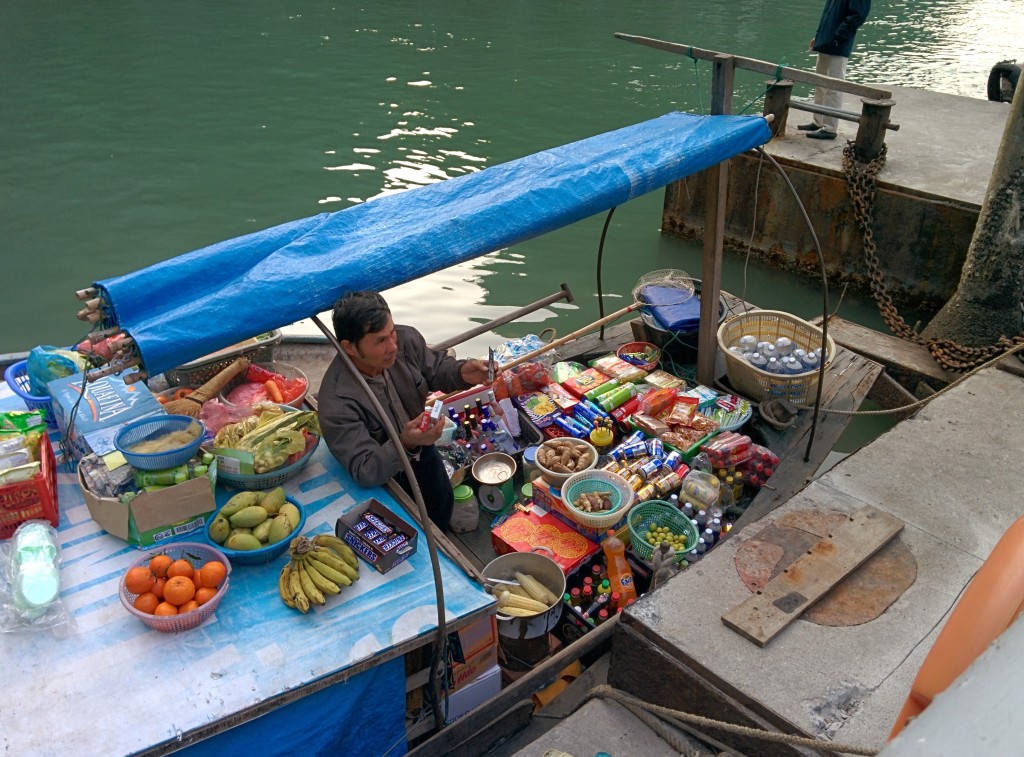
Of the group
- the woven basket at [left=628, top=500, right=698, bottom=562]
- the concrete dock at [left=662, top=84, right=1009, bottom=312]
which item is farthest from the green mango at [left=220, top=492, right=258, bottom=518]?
the concrete dock at [left=662, top=84, right=1009, bottom=312]

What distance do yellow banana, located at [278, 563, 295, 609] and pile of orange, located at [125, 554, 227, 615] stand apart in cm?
22

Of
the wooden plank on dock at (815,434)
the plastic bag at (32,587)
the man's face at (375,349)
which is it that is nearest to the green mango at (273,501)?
the man's face at (375,349)

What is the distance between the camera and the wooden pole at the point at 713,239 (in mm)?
4613

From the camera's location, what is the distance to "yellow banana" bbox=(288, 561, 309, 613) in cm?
290

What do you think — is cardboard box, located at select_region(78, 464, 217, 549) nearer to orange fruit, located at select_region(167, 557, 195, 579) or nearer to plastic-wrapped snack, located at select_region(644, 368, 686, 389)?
orange fruit, located at select_region(167, 557, 195, 579)

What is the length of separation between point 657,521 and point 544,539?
0.64m

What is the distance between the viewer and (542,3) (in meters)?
20.8

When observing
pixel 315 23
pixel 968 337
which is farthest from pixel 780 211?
pixel 315 23

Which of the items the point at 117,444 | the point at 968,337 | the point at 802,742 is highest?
the point at 117,444

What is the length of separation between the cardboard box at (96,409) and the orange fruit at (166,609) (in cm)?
84

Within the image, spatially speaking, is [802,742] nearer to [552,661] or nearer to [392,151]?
[552,661]

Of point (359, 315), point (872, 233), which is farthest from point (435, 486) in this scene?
point (872, 233)

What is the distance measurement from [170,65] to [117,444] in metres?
13.7

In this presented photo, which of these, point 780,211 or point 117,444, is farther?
point 780,211
